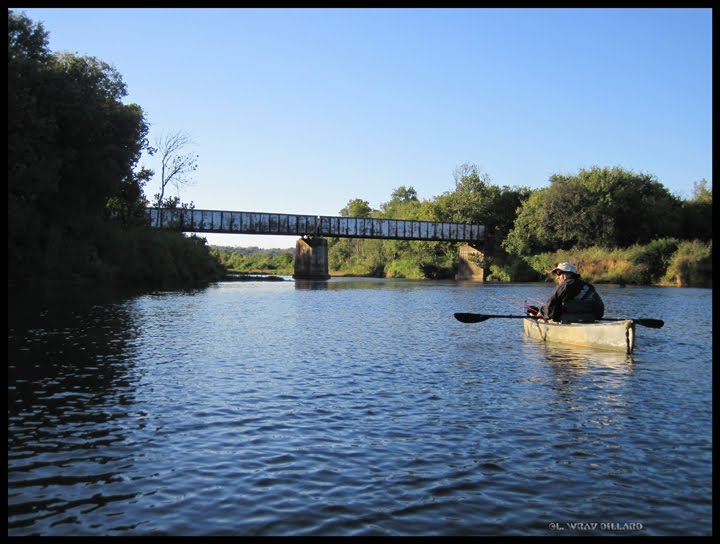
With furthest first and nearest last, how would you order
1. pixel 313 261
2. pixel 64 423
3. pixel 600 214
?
pixel 313 261
pixel 600 214
pixel 64 423

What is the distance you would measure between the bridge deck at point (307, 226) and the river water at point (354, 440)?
6585cm

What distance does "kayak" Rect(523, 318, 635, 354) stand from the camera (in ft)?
59.0

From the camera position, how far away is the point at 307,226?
97500 mm

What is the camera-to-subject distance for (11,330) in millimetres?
20922

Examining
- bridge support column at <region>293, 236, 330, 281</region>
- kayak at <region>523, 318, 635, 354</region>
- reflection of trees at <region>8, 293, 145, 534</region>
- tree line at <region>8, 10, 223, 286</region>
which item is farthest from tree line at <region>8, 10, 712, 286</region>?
kayak at <region>523, 318, 635, 354</region>

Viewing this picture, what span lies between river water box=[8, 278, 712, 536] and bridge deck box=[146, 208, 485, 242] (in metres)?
65.8

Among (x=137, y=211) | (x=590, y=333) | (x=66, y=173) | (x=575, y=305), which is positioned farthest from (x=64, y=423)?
(x=137, y=211)

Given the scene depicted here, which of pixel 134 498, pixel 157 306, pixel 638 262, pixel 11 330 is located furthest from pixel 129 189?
pixel 134 498

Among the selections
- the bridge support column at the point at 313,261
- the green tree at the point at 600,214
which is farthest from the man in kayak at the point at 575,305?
the bridge support column at the point at 313,261

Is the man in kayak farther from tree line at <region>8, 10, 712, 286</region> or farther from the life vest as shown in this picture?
tree line at <region>8, 10, 712, 286</region>

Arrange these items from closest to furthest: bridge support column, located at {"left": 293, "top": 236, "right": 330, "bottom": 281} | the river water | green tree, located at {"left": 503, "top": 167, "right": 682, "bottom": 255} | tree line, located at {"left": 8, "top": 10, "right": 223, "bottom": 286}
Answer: the river water, tree line, located at {"left": 8, "top": 10, "right": 223, "bottom": 286}, green tree, located at {"left": 503, "top": 167, "right": 682, "bottom": 255}, bridge support column, located at {"left": 293, "top": 236, "right": 330, "bottom": 281}

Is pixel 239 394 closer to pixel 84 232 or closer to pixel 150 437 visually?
pixel 150 437

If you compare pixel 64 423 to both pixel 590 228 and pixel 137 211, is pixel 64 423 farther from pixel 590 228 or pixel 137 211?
pixel 590 228

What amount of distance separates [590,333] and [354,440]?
1187cm
